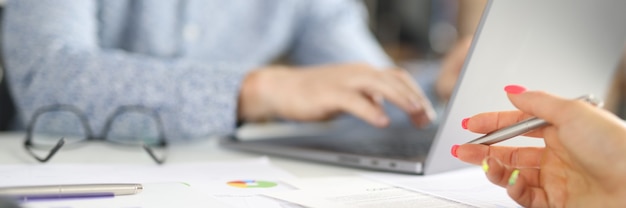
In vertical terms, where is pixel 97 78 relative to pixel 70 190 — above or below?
above

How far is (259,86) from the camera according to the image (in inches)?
28.4

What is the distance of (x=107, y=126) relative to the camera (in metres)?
0.69

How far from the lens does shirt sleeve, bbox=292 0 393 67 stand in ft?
3.84

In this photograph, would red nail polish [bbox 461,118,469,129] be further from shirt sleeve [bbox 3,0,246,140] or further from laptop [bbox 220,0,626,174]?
shirt sleeve [bbox 3,0,246,140]

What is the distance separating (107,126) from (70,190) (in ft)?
1.05

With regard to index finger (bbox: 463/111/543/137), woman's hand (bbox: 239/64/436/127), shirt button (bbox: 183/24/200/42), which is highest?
shirt button (bbox: 183/24/200/42)

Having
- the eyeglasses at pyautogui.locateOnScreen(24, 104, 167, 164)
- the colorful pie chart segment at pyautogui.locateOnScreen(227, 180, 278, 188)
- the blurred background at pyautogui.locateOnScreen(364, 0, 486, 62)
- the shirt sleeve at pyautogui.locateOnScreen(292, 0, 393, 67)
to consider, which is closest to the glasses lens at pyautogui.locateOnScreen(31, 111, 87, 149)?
the eyeglasses at pyautogui.locateOnScreen(24, 104, 167, 164)

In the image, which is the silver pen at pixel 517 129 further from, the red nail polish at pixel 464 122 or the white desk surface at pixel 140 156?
the white desk surface at pixel 140 156

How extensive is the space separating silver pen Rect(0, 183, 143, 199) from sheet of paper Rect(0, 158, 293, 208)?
0.03m

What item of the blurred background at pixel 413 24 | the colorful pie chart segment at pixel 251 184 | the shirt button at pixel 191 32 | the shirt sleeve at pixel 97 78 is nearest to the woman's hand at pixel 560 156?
the colorful pie chart segment at pixel 251 184

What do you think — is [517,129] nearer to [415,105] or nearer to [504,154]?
[504,154]

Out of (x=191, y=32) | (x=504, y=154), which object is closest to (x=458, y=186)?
(x=504, y=154)

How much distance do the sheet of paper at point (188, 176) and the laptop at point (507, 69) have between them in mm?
100

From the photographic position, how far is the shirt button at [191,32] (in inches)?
36.3
